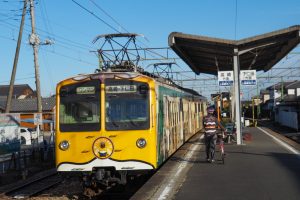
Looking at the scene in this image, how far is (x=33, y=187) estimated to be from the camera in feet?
50.3

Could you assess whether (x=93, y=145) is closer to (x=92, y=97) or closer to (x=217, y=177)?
(x=92, y=97)

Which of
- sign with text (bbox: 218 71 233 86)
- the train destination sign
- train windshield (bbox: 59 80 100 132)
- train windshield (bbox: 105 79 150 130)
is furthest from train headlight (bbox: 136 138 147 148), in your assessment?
sign with text (bbox: 218 71 233 86)

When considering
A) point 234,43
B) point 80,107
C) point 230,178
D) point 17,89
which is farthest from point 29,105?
point 230,178

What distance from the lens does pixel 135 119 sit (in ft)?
35.1

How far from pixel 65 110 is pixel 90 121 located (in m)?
0.71

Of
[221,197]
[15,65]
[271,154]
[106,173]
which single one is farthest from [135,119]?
[15,65]

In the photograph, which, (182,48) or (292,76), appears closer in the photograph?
(182,48)

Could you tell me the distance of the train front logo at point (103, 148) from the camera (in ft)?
34.3

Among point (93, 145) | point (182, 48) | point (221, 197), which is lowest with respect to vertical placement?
point (221, 197)

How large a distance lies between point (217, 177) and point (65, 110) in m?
3.80

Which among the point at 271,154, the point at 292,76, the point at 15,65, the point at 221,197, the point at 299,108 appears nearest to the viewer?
the point at 221,197

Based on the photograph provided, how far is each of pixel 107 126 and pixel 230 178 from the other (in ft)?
9.67

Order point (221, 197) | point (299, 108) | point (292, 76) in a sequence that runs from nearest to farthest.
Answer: point (221, 197) → point (299, 108) → point (292, 76)

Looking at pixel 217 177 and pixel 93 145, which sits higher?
pixel 93 145
